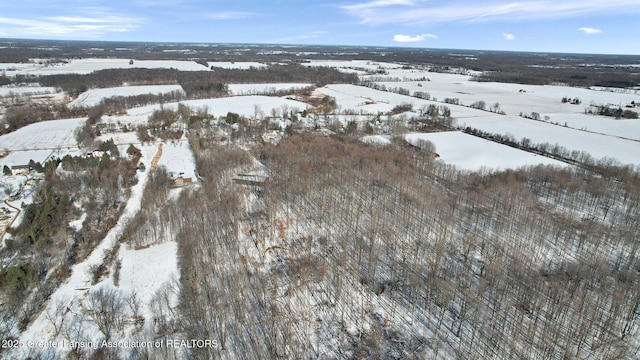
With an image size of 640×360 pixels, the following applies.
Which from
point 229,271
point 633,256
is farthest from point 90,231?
point 633,256

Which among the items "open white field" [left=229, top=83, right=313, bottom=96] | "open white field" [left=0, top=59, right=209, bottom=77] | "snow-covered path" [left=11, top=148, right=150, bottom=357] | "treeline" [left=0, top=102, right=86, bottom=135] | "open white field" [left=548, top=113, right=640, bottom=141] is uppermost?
"open white field" [left=0, top=59, right=209, bottom=77]

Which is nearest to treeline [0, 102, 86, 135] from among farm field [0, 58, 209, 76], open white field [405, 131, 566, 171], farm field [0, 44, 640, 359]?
farm field [0, 44, 640, 359]

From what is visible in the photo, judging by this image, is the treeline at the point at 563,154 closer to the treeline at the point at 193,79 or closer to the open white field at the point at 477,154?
the open white field at the point at 477,154

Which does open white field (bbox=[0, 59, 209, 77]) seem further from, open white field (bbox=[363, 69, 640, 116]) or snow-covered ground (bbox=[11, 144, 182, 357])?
snow-covered ground (bbox=[11, 144, 182, 357])

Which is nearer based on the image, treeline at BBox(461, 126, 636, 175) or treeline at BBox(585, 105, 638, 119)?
treeline at BBox(461, 126, 636, 175)

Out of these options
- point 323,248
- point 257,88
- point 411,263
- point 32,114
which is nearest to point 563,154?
point 411,263

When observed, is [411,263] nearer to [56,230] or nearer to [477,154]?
[56,230]
